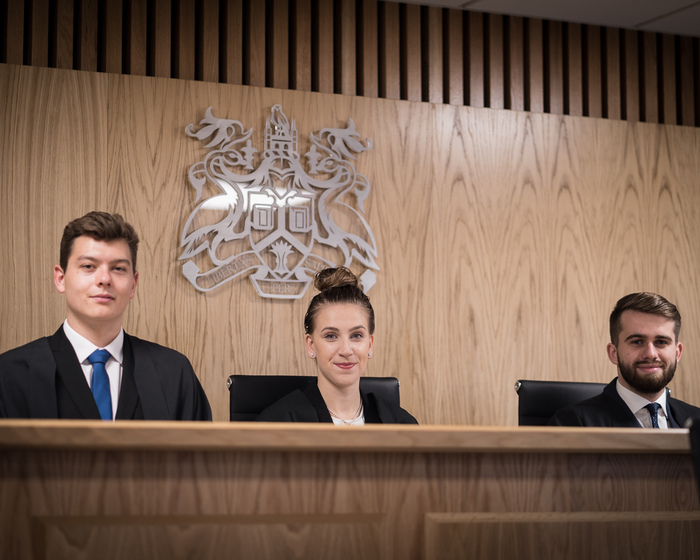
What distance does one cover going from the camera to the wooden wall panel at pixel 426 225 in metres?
3.40

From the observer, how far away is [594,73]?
4.34 metres

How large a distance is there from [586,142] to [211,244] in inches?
82.9

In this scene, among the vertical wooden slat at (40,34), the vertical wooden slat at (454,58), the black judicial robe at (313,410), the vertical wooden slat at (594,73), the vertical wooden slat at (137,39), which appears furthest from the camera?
the vertical wooden slat at (594,73)

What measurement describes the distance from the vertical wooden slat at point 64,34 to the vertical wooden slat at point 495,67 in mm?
2157

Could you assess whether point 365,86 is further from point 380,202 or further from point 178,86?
point 178,86

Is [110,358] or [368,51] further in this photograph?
[368,51]

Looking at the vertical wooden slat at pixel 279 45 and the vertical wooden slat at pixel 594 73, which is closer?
the vertical wooden slat at pixel 279 45

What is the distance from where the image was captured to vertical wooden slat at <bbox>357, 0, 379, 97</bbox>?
3.94m

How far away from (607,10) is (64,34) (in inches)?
110

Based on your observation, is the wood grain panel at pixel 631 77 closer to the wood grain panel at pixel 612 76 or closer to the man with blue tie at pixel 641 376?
the wood grain panel at pixel 612 76

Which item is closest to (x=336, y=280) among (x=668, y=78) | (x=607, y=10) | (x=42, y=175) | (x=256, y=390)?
(x=256, y=390)

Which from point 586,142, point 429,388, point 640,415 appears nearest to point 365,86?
point 586,142

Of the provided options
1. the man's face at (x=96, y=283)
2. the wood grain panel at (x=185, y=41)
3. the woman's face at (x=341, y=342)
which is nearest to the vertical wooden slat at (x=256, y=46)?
the wood grain panel at (x=185, y=41)

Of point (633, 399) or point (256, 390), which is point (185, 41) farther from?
point (633, 399)
